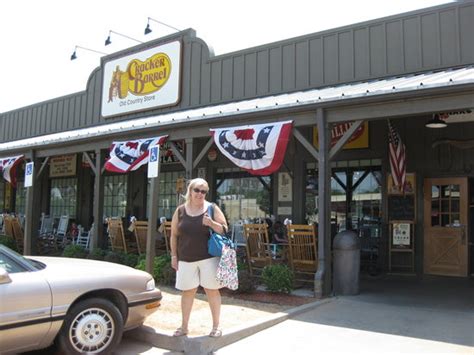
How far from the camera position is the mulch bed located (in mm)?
7262

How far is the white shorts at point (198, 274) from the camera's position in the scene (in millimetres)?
5156

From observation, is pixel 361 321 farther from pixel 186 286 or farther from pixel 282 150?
pixel 282 150

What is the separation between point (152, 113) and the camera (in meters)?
14.0

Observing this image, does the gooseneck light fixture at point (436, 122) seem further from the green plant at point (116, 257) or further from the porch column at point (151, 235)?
the green plant at point (116, 257)

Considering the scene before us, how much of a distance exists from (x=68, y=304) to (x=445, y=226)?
→ 8.37m

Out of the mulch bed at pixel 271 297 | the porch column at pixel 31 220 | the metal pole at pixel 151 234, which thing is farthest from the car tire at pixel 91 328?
the porch column at pixel 31 220

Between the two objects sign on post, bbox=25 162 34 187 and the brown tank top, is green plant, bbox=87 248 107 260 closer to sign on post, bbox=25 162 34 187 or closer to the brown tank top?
sign on post, bbox=25 162 34 187

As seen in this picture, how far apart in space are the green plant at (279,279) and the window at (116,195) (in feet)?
29.6

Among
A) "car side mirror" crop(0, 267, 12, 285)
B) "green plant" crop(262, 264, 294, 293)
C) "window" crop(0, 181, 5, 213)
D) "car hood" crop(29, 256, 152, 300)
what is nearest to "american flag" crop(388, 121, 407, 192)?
"green plant" crop(262, 264, 294, 293)

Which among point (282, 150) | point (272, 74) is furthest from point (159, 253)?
point (272, 74)

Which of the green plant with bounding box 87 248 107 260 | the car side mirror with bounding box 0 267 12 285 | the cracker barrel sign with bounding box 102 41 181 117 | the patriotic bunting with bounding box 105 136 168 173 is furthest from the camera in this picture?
the cracker barrel sign with bounding box 102 41 181 117

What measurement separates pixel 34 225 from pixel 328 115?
918 cm

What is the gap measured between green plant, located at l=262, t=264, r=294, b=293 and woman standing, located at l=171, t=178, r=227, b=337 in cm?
253

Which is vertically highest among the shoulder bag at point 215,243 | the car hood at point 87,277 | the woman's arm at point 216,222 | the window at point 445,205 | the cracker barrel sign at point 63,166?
the cracker barrel sign at point 63,166
